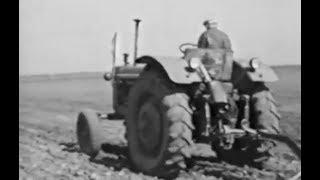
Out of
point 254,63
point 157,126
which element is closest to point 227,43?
point 254,63

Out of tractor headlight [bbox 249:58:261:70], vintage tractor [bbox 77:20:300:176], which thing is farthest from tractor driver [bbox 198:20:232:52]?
tractor headlight [bbox 249:58:261:70]

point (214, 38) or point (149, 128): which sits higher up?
point (214, 38)

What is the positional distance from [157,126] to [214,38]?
4.00ft

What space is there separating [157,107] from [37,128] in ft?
14.6

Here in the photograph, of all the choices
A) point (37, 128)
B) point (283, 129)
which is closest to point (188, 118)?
point (283, 129)

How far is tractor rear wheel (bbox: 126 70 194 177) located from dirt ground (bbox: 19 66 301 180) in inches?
8.0

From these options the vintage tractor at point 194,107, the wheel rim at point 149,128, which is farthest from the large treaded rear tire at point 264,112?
the wheel rim at point 149,128

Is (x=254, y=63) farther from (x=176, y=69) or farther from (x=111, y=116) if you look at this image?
(x=111, y=116)

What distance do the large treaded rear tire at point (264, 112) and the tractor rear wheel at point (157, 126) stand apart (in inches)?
35.4

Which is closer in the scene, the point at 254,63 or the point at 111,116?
the point at 254,63

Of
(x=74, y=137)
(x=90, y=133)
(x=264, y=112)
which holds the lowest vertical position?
(x=74, y=137)

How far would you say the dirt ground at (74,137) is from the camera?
219 inches

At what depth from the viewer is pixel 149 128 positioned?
5844 mm
